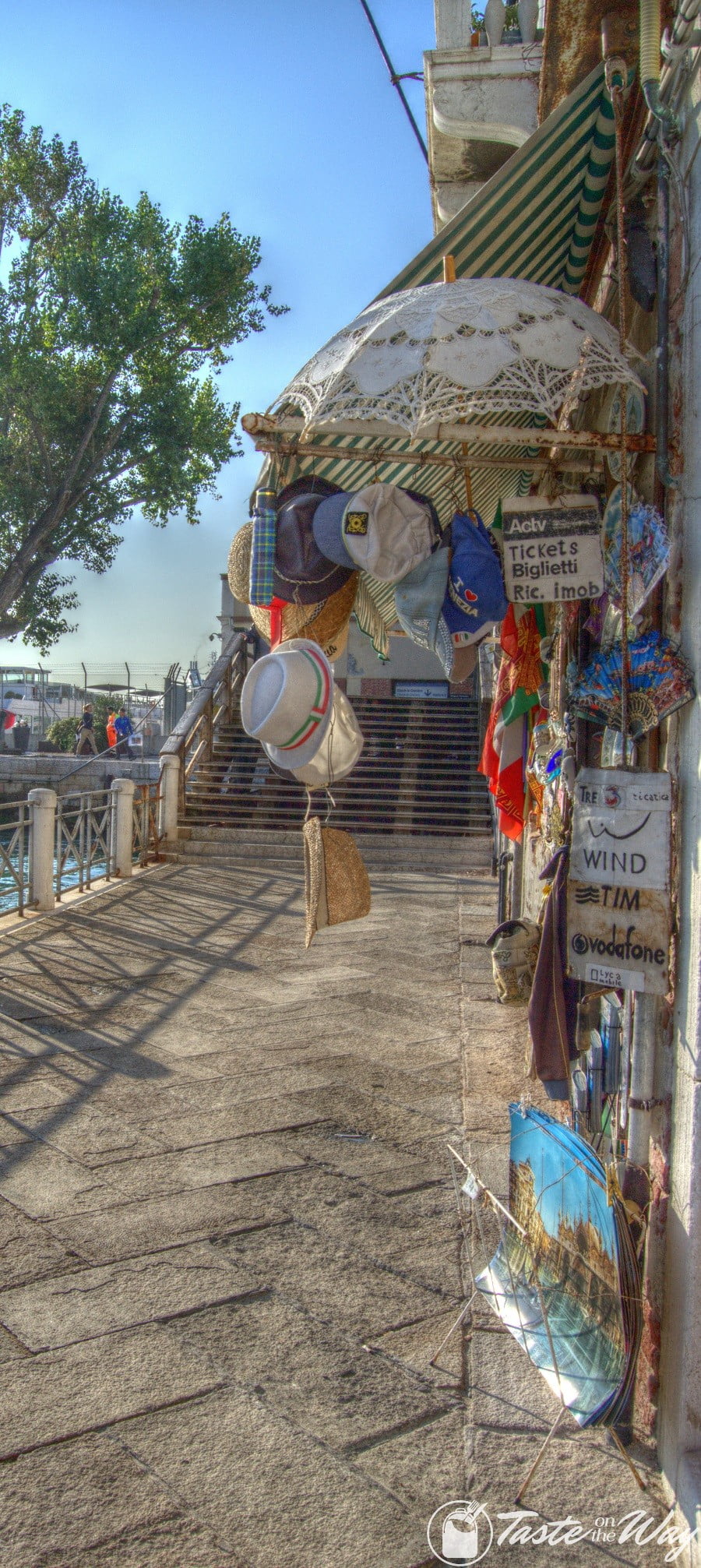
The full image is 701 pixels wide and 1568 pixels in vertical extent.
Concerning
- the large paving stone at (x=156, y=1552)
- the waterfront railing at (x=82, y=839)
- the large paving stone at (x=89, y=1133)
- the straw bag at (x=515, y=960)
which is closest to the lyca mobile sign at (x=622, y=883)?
the large paving stone at (x=156, y=1552)

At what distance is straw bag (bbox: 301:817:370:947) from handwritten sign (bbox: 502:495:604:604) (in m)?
1.07

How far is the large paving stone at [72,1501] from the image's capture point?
2.22 metres

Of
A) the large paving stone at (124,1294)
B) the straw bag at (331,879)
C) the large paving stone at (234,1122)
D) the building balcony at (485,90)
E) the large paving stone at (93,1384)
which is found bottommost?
the large paving stone at (93,1384)

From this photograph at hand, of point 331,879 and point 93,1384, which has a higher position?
point 331,879

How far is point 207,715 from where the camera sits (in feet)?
51.7

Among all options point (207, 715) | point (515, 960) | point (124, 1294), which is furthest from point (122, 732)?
point (124, 1294)

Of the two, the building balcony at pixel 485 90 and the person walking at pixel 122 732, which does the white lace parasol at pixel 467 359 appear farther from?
the person walking at pixel 122 732

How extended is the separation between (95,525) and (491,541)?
21162 mm

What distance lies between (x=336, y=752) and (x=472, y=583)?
726mm

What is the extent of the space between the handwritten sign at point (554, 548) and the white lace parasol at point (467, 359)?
1.38ft

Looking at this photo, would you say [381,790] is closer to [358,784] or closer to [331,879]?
[358,784]

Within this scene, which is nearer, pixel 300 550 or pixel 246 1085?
pixel 300 550

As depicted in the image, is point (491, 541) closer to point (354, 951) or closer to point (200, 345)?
point (354, 951)

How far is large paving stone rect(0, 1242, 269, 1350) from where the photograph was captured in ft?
9.90
